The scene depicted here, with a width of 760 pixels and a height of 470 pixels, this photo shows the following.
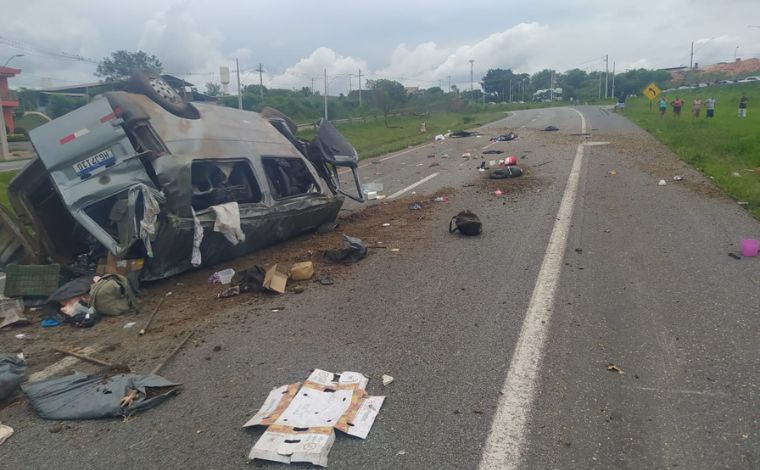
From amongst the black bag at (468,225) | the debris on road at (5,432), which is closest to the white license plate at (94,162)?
the debris on road at (5,432)

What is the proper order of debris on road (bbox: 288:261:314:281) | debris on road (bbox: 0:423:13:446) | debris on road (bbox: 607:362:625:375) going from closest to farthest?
1. debris on road (bbox: 0:423:13:446)
2. debris on road (bbox: 607:362:625:375)
3. debris on road (bbox: 288:261:314:281)

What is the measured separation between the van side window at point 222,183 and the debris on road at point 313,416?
326cm

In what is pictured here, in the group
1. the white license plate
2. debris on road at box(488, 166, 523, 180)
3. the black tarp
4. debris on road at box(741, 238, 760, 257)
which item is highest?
the white license plate

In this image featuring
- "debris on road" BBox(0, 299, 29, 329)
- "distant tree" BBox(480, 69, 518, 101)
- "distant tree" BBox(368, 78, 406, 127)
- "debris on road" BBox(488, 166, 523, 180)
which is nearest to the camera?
"debris on road" BBox(0, 299, 29, 329)

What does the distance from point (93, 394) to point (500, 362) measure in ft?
8.76

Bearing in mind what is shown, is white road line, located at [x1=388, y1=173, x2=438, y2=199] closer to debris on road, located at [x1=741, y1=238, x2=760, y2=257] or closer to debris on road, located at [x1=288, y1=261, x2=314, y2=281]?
debris on road, located at [x1=288, y1=261, x2=314, y2=281]

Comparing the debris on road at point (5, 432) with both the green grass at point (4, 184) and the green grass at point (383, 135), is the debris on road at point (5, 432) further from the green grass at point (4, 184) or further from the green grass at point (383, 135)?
the green grass at point (383, 135)

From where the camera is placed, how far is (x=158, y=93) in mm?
6656

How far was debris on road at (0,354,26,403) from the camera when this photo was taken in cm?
363

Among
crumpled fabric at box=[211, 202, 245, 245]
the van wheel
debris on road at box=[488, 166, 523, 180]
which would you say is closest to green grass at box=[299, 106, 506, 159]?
debris on road at box=[488, 166, 523, 180]

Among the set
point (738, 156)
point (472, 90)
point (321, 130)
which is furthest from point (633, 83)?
point (321, 130)

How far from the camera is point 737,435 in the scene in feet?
9.17

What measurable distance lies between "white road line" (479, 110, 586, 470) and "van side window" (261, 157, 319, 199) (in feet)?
11.4

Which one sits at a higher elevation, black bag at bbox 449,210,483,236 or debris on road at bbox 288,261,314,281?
black bag at bbox 449,210,483,236
